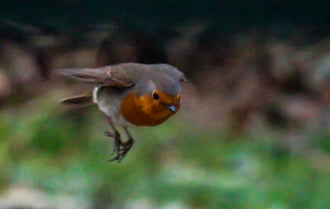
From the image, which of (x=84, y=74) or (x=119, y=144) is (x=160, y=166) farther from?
(x=84, y=74)

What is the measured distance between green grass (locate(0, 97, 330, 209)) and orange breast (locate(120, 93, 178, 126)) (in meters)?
1.63

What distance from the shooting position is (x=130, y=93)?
98 centimetres

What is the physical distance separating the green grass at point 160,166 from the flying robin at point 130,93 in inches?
63.5

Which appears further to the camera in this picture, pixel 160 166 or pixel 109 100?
pixel 160 166

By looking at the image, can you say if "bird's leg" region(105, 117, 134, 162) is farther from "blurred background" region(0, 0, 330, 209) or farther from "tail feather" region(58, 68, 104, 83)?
"blurred background" region(0, 0, 330, 209)

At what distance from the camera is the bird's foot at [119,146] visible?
3.42 feet

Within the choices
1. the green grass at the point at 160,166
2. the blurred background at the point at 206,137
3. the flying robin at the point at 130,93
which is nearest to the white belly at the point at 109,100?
the flying robin at the point at 130,93

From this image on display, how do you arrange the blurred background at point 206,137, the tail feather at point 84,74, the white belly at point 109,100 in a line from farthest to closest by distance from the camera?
the blurred background at point 206,137 < the white belly at point 109,100 < the tail feather at point 84,74

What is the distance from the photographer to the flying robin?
920mm

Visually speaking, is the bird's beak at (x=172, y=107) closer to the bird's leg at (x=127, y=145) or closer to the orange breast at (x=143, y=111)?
the orange breast at (x=143, y=111)

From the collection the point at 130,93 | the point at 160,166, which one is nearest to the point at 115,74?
the point at 130,93

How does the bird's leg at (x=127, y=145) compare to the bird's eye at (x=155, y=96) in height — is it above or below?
above

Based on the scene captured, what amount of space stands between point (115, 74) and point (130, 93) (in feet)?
0.08

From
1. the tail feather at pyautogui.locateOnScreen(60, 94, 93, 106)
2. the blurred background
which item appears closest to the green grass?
the blurred background
